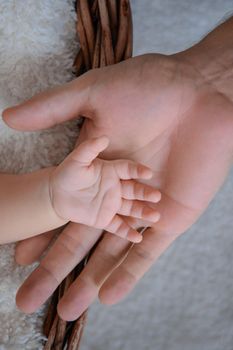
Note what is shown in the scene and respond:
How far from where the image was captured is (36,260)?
0.79 meters

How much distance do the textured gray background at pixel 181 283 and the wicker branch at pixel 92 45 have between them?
0.25m

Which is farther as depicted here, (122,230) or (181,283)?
(181,283)

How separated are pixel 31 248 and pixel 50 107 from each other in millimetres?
204

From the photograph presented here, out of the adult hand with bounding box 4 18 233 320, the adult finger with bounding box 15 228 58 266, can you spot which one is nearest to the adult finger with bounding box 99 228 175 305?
the adult hand with bounding box 4 18 233 320

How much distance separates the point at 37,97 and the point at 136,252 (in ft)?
0.74

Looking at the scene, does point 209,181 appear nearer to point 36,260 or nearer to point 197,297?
point 36,260

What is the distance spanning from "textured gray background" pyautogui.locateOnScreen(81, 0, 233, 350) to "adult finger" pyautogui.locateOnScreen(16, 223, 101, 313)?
291 millimetres

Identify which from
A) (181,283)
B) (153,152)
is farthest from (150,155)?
(181,283)

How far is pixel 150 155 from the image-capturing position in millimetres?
734

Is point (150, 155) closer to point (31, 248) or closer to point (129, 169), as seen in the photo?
point (129, 169)

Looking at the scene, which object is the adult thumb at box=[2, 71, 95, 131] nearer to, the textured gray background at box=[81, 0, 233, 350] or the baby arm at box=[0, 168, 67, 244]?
the baby arm at box=[0, 168, 67, 244]

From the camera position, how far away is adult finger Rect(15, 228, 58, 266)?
2.52 ft

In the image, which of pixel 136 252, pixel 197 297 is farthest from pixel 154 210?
pixel 197 297

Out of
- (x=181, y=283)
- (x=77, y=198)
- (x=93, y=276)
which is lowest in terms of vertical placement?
(x=181, y=283)
